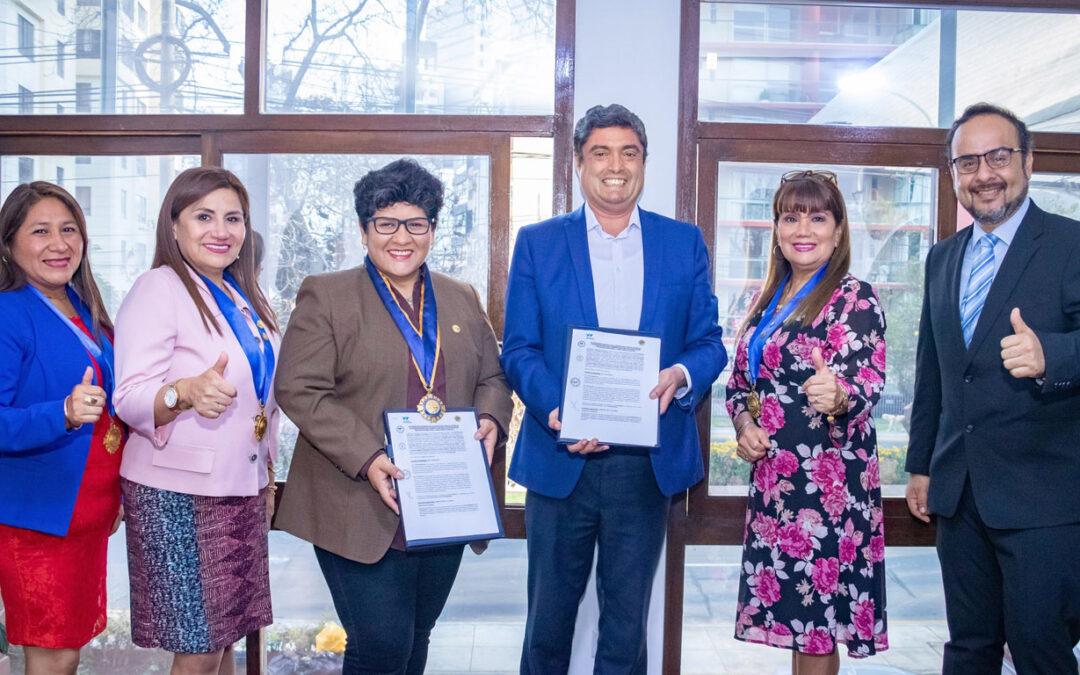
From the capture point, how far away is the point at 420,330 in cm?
222

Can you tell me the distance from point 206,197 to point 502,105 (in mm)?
1256

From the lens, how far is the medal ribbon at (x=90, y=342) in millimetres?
2270

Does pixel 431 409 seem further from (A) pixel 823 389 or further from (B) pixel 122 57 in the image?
(B) pixel 122 57

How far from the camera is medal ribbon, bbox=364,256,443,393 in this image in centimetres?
217

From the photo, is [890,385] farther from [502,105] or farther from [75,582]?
[75,582]

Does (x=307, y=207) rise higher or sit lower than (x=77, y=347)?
higher

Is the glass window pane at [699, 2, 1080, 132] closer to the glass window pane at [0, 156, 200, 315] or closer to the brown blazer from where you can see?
the brown blazer

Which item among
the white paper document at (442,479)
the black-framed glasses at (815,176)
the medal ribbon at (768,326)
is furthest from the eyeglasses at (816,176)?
the white paper document at (442,479)

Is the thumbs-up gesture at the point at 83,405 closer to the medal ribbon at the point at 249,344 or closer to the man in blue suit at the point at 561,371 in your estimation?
the medal ribbon at the point at 249,344

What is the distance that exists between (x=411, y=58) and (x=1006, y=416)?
93.7 inches

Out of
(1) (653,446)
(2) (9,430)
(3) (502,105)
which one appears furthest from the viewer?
(3) (502,105)

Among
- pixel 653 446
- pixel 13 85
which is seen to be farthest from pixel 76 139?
pixel 653 446

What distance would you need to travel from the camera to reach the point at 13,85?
3.10 metres

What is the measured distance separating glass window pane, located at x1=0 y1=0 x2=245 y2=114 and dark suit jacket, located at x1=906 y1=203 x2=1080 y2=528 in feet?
8.87
